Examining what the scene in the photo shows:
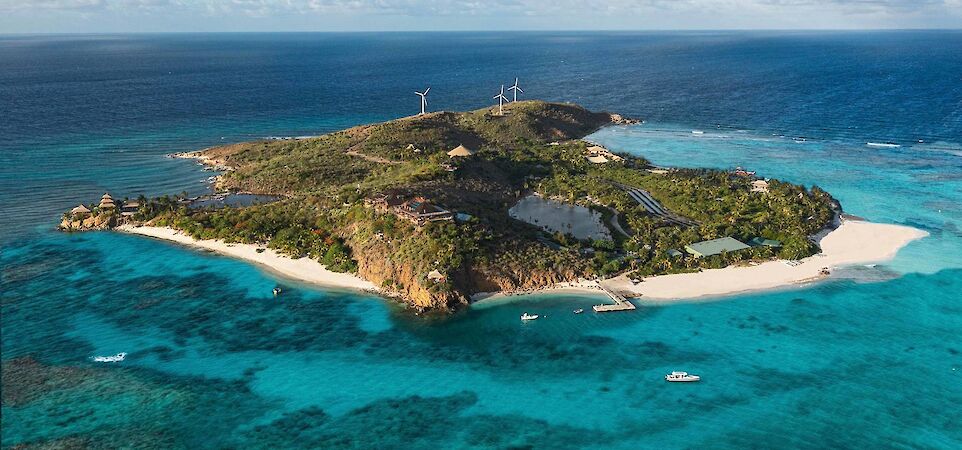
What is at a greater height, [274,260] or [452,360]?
[274,260]

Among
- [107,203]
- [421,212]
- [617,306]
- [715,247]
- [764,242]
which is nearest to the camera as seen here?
[617,306]

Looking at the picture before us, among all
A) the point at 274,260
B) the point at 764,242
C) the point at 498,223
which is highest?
the point at 498,223

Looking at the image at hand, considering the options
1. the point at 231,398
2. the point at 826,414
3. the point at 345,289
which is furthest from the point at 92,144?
the point at 826,414

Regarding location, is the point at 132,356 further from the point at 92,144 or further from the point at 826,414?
A: the point at 92,144

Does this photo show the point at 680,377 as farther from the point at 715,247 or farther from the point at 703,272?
the point at 715,247

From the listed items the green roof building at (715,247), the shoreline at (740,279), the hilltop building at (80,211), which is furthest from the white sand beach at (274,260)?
the green roof building at (715,247)

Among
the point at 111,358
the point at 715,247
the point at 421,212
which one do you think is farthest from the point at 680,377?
the point at 111,358
